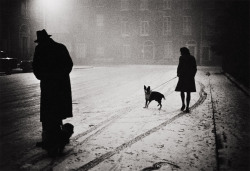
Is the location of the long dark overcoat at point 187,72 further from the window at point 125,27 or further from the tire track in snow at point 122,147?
the window at point 125,27

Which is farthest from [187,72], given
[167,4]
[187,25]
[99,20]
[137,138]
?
[99,20]

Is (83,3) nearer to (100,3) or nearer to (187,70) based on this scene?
(100,3)

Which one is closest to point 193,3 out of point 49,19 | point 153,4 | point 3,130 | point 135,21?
point 153,4

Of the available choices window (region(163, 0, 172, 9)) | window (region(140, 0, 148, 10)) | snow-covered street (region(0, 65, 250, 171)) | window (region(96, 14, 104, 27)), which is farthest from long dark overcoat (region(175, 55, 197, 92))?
window (region(96, 14, 104, 27))

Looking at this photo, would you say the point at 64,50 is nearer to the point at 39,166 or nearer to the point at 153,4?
the point at 39,166

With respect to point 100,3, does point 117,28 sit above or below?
below

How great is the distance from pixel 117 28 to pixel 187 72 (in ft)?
128

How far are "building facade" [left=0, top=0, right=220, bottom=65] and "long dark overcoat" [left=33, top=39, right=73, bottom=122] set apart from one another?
3988 cm

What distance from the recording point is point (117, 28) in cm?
4559

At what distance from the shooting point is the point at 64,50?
178 inches

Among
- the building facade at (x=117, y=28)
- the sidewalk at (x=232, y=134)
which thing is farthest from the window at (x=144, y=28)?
the sidewalk at (x=232, y=134)

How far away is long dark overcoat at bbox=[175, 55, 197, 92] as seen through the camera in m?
7.62

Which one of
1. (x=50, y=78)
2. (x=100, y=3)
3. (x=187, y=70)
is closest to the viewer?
(x=50, y=78)

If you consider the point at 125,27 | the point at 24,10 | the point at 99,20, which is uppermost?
the point at 24,10
